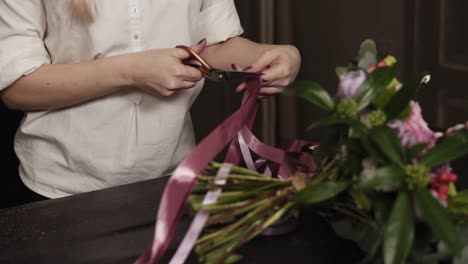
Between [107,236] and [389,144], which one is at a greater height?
[389,144]

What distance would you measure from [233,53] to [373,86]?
2.32ft

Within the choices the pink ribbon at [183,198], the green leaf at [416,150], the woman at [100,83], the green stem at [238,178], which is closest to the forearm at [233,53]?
the woman at [100,83]

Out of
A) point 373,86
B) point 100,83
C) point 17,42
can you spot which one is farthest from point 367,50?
point 17,42

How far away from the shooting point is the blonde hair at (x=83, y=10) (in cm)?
132

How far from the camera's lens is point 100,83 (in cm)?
→ 131

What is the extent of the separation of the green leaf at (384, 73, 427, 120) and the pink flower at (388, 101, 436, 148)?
1cm

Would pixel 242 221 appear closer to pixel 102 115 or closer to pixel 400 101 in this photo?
pixel 400 101

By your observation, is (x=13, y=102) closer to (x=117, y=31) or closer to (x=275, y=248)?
Result: (x=117, y=31)

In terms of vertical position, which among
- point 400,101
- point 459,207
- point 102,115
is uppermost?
A: point 400,101

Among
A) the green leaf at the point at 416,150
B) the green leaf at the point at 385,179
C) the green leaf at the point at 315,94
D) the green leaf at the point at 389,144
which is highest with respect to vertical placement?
Answer: the green leaf at the point at 315,94

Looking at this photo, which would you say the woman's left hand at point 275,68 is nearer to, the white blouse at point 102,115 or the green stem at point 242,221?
the white blouse at point 102,115

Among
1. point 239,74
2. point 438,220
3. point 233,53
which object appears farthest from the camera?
point 233,53

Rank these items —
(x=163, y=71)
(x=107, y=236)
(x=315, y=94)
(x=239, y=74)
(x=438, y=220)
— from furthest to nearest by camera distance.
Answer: (x=163, y=71) → (x=239, y=74) → (x=107, y=236) → (x=315, y=94) → (x=438, y=220)

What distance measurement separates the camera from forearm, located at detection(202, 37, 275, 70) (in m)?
1.48
